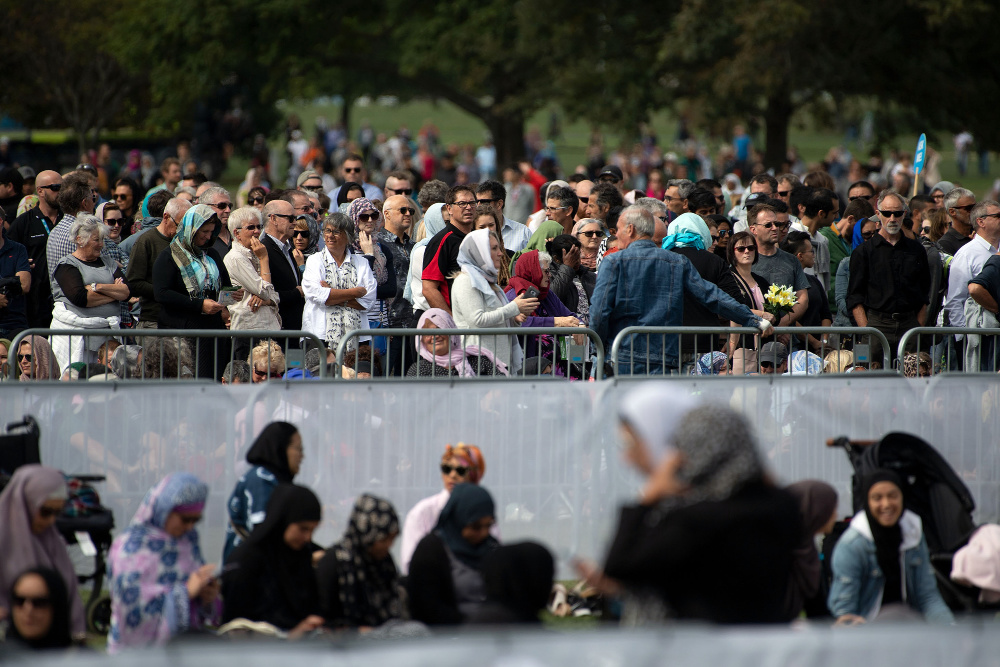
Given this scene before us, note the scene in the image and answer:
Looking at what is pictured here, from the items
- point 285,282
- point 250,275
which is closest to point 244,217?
point 250,275

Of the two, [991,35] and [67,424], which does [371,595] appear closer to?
[67,424]

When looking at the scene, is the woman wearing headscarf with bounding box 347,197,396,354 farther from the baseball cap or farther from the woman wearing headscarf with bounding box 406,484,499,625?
the woman wearing headscarf with bounding box 406,484,499,625

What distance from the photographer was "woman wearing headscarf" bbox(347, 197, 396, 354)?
9523mm

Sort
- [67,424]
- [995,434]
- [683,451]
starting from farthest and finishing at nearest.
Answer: [995,434] → [67,424] → [683,451]

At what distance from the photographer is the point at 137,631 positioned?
216 inches

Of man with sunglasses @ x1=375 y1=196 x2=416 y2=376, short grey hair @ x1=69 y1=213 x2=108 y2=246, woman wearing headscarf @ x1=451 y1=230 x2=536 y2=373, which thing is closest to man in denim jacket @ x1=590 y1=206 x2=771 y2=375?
woman wearing headscarf @ x1=451 y1=230 x2=536 y2=373

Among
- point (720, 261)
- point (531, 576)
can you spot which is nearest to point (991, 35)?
point (720, 261)

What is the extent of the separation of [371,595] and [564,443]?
1.56 metres

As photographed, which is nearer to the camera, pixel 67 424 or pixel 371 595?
pixel 371 595

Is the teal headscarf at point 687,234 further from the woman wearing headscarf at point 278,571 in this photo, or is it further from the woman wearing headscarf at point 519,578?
the woman wearing headscarf at point 278,571

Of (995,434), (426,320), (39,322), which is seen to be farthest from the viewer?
(39,322)

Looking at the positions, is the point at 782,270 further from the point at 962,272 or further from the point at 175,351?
the point at 175,351

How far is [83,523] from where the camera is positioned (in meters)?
6.16

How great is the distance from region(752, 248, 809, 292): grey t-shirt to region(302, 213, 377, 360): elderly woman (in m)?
3.02
